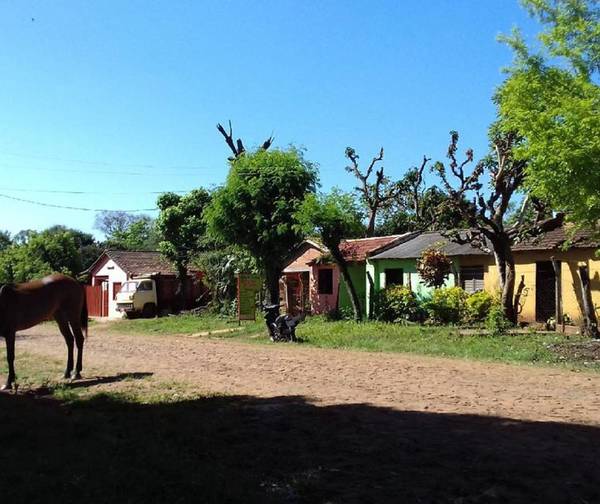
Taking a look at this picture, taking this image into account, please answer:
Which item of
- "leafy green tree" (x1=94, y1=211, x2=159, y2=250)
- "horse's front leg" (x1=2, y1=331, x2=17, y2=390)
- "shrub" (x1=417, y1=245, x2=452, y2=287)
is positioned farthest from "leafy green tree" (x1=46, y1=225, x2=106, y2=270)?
"horse's front leg" (x1=2, y1=331, x2=17, y2=390)

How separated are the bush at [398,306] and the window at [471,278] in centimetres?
201

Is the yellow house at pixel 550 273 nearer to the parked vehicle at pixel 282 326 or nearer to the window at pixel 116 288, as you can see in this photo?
the parked vehicle at pixel 282 326

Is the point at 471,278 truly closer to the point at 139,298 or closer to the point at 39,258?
the point at 139,298

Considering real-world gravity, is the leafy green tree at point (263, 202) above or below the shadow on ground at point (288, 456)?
above

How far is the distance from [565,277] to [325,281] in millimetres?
11964

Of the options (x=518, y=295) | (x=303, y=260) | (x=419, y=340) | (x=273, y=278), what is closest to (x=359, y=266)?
(x=303, y=260)

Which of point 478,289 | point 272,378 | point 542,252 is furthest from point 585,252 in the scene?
point 272,378

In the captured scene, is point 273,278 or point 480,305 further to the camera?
point 273,278

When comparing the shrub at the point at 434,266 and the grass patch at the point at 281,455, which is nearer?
the grass patch at the point at 281,455

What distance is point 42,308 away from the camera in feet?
38.7

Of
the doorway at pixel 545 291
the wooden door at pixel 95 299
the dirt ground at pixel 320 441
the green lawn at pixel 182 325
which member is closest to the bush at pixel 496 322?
the doorway at pixel 545 291

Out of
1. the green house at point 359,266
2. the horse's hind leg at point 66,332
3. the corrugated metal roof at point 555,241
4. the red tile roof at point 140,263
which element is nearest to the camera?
the horse's hind leg at point 66,332

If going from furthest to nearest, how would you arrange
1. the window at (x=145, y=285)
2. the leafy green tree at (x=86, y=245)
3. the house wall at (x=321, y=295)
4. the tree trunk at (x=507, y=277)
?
the leafy green tree at (x=86, y=245), the window at (x=145, y=285), the house wall at (x=321, y=295), the tree trunk at (x=507, y=277)

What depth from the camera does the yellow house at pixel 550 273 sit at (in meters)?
20.6
